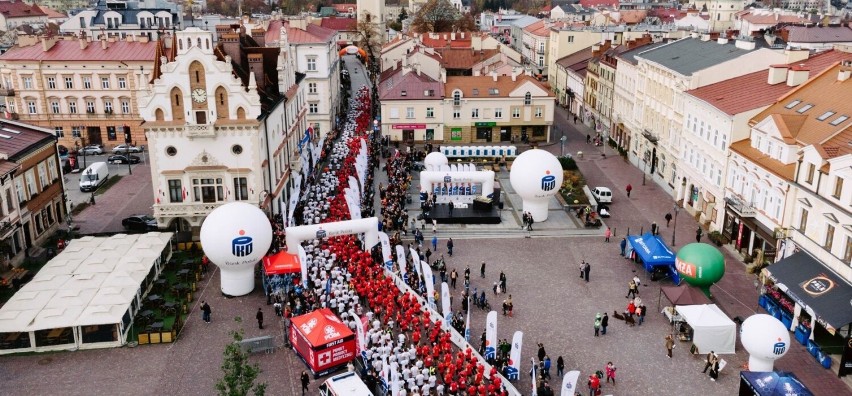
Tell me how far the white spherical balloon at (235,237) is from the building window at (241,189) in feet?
28.1

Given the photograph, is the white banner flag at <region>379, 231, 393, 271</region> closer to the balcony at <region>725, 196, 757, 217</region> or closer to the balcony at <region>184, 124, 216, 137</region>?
the balcony at <region>184, 124, 216, 137</region>

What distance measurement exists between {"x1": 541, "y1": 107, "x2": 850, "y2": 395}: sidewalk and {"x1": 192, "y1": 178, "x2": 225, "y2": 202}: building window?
27240 millimetres

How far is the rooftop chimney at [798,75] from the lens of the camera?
156 feet

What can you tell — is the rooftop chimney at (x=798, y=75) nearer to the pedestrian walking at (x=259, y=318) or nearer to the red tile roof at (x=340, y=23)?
the pedestrian walking at (x=259, y=318)

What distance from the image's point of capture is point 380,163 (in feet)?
228

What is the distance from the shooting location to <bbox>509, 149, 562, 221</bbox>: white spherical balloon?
50594mm

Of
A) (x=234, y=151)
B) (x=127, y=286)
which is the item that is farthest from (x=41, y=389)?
(x=234, y=151)

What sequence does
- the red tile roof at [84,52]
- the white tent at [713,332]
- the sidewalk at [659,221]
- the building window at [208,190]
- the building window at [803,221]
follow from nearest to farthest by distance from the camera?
the sidewalk at [659,221], the white tent at [713,332], the building window at [803,221], the building window at [208,190], the red tile roof at [84,52]

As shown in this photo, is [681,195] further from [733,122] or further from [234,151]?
[234,151]

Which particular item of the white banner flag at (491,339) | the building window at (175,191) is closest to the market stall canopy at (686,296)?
the white banner flag at (491,339)

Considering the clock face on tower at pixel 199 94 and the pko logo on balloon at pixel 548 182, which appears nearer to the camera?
the clock face on tower at pixel 199 94

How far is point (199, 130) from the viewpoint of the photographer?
45.5m

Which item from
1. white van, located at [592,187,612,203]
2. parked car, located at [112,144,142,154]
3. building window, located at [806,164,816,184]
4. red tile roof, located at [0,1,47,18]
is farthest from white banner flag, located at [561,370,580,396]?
red tile roof, located at [0,1,47,18]

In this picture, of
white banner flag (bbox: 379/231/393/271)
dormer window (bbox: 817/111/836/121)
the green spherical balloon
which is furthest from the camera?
white banner flag (bbox: 379/231/393/271)
